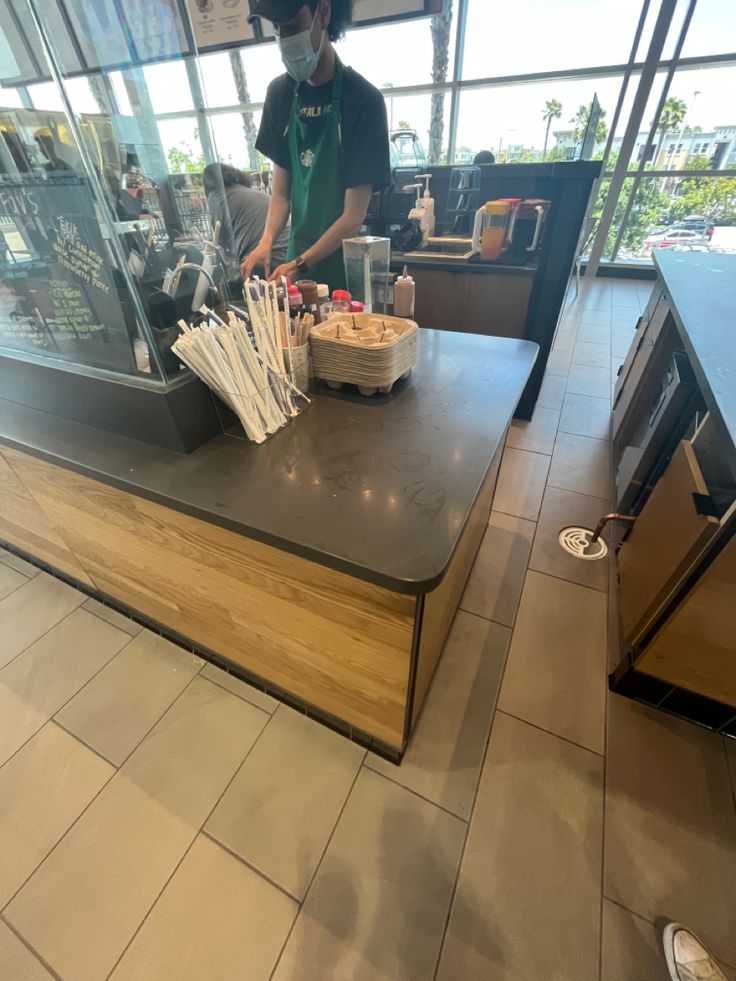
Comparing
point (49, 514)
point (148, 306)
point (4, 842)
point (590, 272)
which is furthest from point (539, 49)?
point (4, 842)

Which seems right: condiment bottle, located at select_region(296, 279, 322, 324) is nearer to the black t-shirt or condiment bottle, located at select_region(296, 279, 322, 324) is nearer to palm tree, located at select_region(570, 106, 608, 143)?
the black t-shirt

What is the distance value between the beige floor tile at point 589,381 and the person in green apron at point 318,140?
1985 millimetres

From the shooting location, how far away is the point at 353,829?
1.03 meters

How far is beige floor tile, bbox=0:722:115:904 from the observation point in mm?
1006

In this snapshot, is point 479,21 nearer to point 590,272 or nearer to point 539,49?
point 539,49

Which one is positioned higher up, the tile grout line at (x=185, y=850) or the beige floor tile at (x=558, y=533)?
the tile grout line at (x=185, y=850)

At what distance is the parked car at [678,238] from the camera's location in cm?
530

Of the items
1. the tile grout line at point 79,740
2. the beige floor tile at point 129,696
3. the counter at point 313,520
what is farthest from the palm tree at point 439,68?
the tile grout line at point 79,740

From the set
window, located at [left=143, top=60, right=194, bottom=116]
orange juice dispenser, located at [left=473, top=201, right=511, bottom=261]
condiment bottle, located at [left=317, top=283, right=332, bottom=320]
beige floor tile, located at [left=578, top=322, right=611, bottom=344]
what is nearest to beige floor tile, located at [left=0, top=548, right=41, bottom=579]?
condiment bottle, located at [left=317, top=283, right=332, bottom=320]


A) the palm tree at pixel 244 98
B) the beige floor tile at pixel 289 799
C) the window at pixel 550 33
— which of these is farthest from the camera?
the palm tree at pixel 244 98

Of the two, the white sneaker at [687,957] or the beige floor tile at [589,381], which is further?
the beige floor tile at [589,381]

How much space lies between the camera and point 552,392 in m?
2.94

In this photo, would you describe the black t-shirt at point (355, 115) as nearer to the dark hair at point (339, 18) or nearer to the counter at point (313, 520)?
the dark hair at point (339, 18)

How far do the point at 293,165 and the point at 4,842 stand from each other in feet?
8.05
